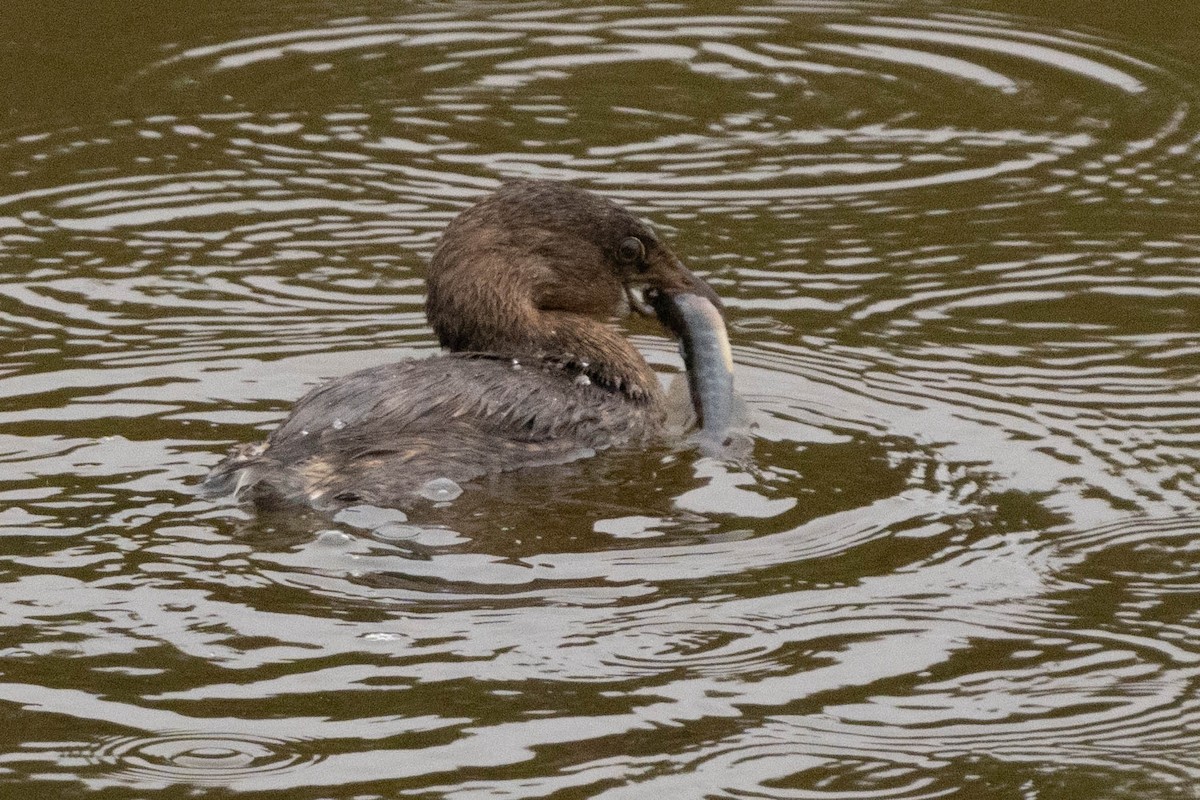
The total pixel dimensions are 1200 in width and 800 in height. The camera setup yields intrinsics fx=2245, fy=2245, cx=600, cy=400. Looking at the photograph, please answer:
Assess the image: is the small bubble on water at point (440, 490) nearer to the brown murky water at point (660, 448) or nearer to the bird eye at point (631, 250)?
the brown murky water at point (660, 448)

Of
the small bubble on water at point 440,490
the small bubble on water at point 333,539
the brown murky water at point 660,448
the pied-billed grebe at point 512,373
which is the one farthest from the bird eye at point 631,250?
the small bubble on water at point 333,539

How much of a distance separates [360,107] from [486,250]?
399 cm

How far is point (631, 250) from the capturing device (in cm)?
921

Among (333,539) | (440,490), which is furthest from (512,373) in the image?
(333,539)

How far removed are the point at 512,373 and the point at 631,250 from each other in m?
0.97

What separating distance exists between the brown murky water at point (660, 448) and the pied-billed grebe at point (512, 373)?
184 mm

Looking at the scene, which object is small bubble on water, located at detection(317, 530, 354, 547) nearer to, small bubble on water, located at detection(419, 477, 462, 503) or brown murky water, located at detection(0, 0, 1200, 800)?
brown murky water, located at detection(0, 0, 1200, 800)

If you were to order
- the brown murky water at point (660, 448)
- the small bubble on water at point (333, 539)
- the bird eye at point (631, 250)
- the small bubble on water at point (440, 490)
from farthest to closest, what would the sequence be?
the bird eye at point (631, 250) → the small bubble on water at point (440, 490) → the small bubble on water at point (333, 539) → the brown murky water at point (660, 448)

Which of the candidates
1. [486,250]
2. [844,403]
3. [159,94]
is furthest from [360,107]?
[844,403]

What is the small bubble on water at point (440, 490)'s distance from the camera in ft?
25.2

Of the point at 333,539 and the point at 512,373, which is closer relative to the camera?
the point at 333,539

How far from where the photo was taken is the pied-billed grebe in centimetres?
773

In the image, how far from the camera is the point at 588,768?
5582 mm

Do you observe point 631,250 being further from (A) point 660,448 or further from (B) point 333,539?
(B) point 333,539
